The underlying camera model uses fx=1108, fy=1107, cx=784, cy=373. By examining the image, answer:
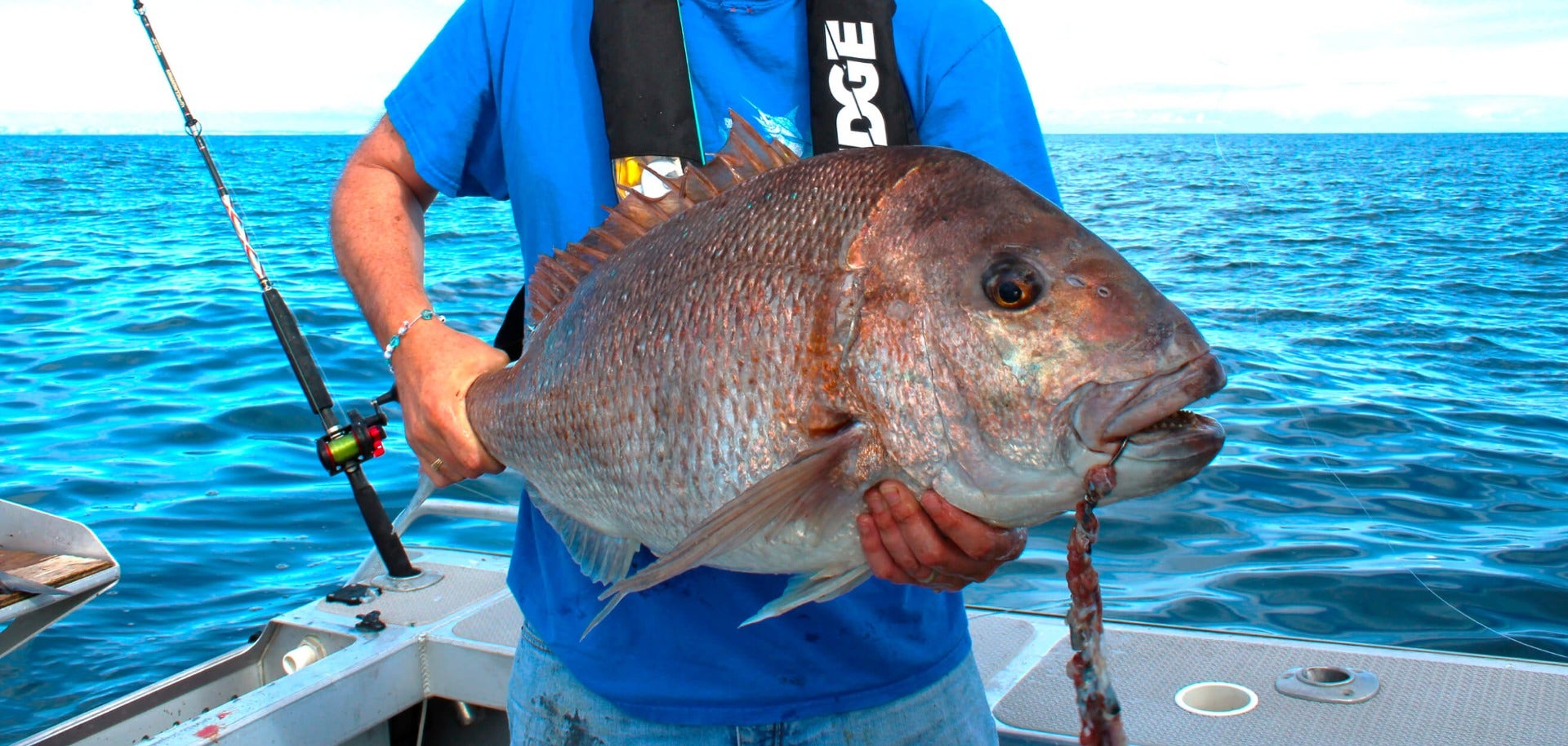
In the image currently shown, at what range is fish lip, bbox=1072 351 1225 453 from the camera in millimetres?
1209

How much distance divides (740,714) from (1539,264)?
62.1 ft

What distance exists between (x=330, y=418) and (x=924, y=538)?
83.4 inches

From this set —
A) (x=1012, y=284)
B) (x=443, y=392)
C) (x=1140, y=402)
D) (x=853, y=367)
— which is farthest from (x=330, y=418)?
(x=1140, y=402)

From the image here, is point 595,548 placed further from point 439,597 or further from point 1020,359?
point 439,597

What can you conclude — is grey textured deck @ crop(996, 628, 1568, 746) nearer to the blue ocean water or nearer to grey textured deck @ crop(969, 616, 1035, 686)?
grey textured deck @ crop(969, 616, 1035, 686)

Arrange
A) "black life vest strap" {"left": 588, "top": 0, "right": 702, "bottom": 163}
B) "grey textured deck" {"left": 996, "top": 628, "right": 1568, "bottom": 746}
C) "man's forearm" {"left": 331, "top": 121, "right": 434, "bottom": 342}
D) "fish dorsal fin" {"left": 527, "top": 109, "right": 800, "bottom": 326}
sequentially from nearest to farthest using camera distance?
"fish dorsal fin" {"left": 527, "top": 109, "right": 800, "bottom": 326} < "black life vest strap" {"left": 588, "top": 0, "right": 702, "bottom": 163} < "man's forearm" {"left": 331, "top": 121, "right": 434, "bottom": 342} < "grey textured deck" {"left": 996, "top": 628, "right": 1568, "bottom": 746}

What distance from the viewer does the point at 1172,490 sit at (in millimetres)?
6191

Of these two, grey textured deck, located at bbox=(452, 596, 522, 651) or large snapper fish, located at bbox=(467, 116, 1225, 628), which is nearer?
large snapper fish, located at bbox=(467, 116, 1225, 628)

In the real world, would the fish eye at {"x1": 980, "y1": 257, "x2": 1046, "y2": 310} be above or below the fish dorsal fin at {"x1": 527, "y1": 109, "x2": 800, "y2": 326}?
below

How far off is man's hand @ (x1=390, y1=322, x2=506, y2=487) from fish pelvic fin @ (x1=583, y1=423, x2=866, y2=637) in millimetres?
544

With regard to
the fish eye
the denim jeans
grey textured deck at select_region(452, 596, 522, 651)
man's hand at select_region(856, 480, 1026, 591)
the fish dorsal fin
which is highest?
the fish dorsal fin

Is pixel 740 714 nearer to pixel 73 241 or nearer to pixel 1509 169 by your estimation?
pixel 73 241

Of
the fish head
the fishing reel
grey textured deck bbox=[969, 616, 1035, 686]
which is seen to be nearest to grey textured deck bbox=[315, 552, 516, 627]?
the fishing reel

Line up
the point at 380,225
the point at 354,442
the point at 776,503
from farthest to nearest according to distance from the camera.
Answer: the point at 354,442 < the point at 380,225 < the point at 776,503
